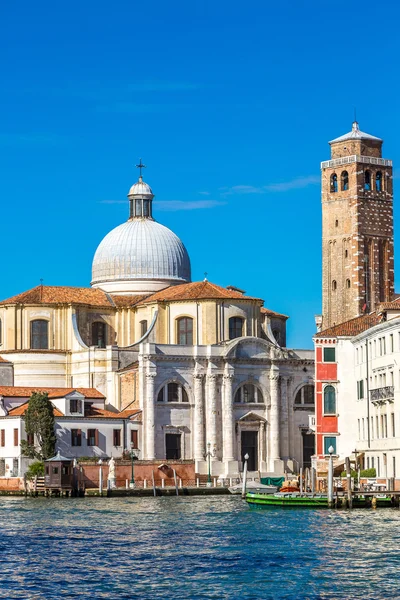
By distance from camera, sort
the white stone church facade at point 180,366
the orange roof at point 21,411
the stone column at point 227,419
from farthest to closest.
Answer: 1. the stone column at point 227,419
2. the white stone church facade at point 180,366
3. the orange roof at point 21,411

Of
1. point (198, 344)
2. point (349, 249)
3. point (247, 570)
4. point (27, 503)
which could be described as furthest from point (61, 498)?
point (247, 570)

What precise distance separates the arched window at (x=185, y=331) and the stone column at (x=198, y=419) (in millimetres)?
3087

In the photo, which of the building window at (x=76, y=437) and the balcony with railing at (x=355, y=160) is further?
the balcony with railing at (x=355, y=160)

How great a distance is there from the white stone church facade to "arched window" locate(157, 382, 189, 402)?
0.05 m

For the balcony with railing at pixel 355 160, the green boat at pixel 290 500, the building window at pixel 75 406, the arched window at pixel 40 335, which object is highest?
the balcony with railing at pixel 355 160

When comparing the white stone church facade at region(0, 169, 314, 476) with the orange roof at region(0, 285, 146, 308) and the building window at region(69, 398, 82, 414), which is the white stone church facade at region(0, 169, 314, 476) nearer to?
the orange roof at region(0, 285, 146, 308)

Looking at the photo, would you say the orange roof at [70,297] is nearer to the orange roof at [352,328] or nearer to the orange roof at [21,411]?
the orange roof at [21,411]

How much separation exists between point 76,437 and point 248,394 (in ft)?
40.3

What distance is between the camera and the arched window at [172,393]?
7831 centimetres

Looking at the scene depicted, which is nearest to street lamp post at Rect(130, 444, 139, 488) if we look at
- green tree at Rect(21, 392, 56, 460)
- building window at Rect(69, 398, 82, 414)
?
building window at Rect(69, 398, 82, 414)

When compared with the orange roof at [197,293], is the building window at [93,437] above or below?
below

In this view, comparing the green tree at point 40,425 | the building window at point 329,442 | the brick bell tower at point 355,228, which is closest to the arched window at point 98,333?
the brick bell tower at point 355,228

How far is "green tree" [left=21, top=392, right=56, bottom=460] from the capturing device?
6975 cm

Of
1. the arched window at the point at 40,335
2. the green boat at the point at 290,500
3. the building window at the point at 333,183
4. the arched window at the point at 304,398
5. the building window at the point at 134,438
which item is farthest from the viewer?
the building window at the point at 333,183
